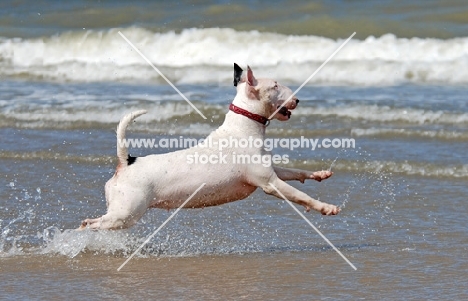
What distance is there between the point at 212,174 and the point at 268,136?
3.74 meters

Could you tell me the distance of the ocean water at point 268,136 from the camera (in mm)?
5547

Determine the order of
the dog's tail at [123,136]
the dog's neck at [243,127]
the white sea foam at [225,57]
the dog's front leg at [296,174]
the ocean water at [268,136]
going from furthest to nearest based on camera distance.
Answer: the white sea foam at [225,57]
the dog's front leg at [296,174]
the dog's neck at [243,127]
the dog's tail at [123,136]
the ocean water at [268,136]

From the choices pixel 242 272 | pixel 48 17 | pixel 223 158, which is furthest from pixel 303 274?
pixel 48 17

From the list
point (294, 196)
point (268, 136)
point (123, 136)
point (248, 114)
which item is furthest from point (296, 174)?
point (268, 136)

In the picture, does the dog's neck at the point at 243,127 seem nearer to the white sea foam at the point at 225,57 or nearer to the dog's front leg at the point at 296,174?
the dog's front leg at the point at 296,174

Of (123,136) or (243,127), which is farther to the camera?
(243,127)

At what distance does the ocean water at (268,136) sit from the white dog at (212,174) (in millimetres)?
336

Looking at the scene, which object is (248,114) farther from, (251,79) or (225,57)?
(225,57)

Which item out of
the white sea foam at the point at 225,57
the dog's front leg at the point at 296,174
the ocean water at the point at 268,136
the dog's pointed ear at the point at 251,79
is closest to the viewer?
the ocean water at the point at 268,136

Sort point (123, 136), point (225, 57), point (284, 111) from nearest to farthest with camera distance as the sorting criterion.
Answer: point (123, 136) → point (284, 111) → point (225, 57)

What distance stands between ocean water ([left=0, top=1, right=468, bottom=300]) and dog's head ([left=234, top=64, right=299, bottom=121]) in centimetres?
92

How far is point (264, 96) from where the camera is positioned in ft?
19.8

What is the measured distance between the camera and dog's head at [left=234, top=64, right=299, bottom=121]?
602cm

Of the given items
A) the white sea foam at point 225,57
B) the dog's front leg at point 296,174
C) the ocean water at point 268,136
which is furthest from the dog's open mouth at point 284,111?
the white sea foam at point 225,57
